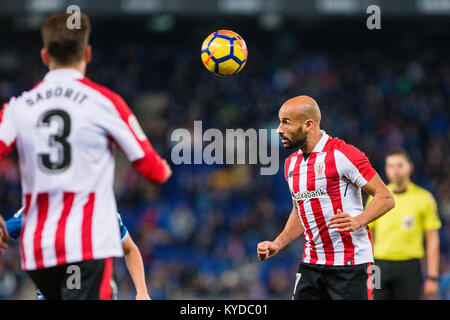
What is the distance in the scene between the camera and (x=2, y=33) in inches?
792

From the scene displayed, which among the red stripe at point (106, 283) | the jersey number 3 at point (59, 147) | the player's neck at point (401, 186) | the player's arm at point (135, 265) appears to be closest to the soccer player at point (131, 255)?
the player's arm at point (135, 265)

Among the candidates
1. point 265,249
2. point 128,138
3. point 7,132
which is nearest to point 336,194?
point 265,249

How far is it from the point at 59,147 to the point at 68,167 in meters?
0.11

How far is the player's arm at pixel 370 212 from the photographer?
4.32 meters

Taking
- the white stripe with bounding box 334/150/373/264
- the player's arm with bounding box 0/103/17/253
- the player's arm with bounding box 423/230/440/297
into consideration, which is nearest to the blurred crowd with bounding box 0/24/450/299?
the player's arm with bounding box 423/230/440/297

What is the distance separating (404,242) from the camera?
6.75 m

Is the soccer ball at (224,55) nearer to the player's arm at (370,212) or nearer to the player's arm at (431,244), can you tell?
the player's arm at (370,212)

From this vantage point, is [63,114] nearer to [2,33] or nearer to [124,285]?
[124,285]

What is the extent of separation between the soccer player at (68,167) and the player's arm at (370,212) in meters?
1.64

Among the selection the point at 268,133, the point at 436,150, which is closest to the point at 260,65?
the point at 268,133

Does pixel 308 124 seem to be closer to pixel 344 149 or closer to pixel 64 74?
pixel 344 149

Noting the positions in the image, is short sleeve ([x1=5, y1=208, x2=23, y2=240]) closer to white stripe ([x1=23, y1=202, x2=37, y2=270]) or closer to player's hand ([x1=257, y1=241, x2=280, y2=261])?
white stripe ([x1=23, y1=202, x2=37, y2=270])

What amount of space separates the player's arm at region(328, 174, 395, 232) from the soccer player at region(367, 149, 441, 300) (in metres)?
2.12
